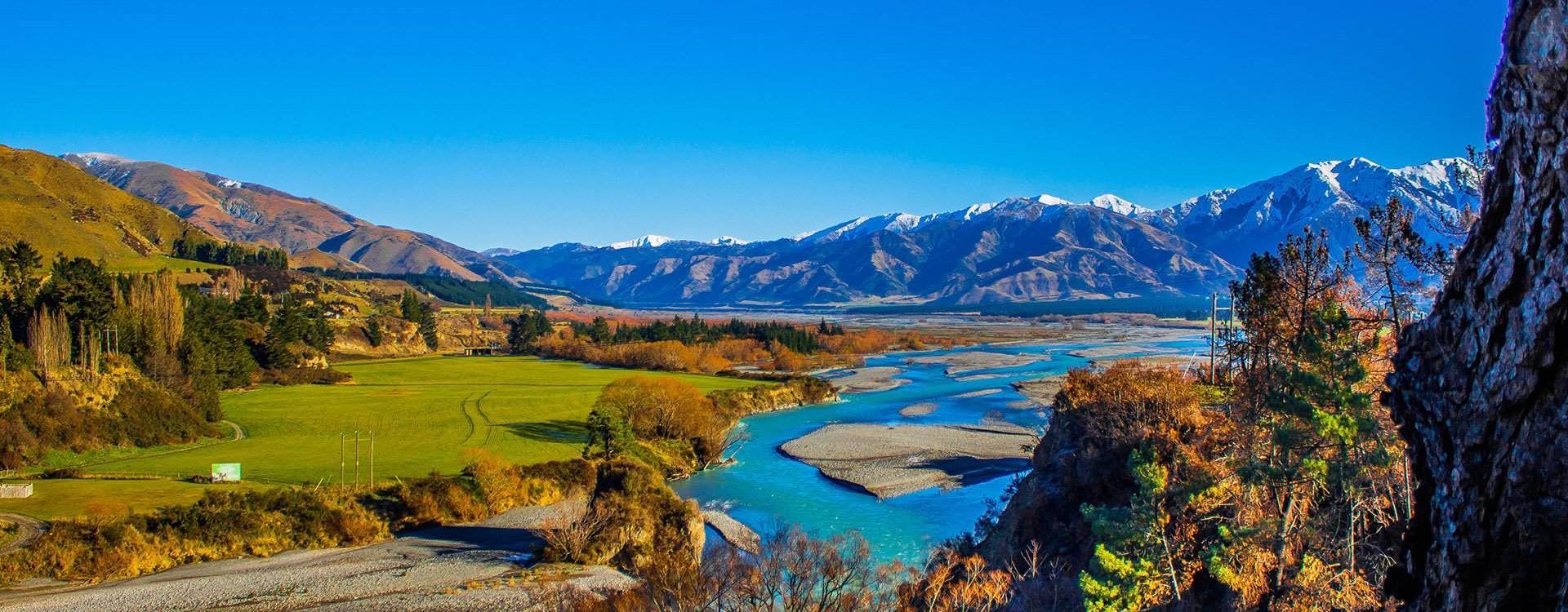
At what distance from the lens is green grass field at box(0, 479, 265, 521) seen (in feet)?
93.2

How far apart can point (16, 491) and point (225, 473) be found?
6.76 metres

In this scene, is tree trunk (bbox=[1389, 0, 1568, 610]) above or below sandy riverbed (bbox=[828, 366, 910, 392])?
above

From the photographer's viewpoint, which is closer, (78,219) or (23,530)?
(23,530)

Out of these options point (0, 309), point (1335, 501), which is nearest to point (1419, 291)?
point (1335, 501)

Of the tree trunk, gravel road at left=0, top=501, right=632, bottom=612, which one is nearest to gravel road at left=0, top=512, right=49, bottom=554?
gravel road at left=0, top=501, right=632, bottom=612

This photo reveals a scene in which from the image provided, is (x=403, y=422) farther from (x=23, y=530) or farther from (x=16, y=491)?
(x=23, y=530)


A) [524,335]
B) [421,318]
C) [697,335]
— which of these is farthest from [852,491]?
[421,318]

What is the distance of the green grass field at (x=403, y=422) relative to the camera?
39938 millimetres

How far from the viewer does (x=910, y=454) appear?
143 feet

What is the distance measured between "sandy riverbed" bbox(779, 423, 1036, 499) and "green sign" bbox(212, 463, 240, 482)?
2705 centimetres

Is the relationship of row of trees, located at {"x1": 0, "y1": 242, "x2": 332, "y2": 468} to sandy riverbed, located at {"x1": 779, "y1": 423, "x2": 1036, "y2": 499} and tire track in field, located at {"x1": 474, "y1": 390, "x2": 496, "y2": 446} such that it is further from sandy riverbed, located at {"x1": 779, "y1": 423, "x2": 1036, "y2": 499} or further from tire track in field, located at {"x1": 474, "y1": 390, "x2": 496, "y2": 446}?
sandy riverbed, located at {"x1": 779, "y1": 423, "x2": 1036, "y2": 499}

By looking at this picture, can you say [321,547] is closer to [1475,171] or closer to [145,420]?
[145,420]

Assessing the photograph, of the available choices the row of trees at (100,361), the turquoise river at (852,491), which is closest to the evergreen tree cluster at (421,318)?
the row of trees at (100,361)

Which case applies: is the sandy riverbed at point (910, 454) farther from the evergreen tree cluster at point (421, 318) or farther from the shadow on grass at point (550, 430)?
the evergreen tree cluster at point (421, 318)
